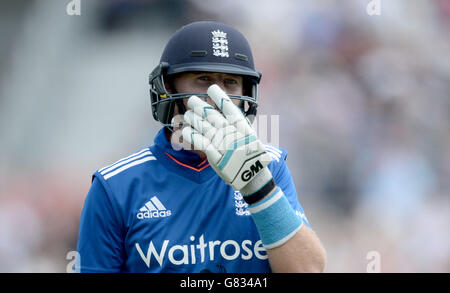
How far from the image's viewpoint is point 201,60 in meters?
1.88

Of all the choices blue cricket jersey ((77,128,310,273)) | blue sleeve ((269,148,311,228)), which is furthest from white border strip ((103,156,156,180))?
blue sleeve ((269,148,311,228))

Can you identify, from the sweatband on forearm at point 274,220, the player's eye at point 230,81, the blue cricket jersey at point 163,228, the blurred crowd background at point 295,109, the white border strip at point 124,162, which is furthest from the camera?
the blurred crowd background at point 295,109

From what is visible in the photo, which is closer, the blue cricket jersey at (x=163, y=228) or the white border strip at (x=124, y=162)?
the blue cricket jersey at (x=163, y=228)

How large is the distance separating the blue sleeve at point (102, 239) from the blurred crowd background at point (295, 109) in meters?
2.65

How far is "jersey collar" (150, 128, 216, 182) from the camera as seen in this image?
1.82 meters

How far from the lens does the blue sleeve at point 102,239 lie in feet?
5.48

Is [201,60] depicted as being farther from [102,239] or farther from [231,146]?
[102,239]

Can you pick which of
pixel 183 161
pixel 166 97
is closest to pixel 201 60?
pixel 166 97

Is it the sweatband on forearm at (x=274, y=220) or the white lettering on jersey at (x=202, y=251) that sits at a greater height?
Result: the sweatband on forearm at (x=274, y=220)

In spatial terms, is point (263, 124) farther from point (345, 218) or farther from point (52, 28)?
point (52, 28)

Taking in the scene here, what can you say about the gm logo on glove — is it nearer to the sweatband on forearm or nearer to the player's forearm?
the sweatband on forearm

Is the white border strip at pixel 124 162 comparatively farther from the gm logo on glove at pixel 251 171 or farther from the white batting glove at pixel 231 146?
the gm logo on glove at pixel 251 171

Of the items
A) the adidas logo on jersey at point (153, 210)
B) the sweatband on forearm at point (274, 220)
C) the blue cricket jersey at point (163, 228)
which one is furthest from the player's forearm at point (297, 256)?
the adidas logo on jersey at point (153, 210)

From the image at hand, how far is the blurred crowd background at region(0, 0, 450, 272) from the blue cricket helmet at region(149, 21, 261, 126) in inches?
101
